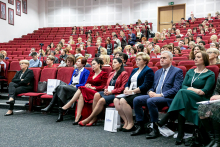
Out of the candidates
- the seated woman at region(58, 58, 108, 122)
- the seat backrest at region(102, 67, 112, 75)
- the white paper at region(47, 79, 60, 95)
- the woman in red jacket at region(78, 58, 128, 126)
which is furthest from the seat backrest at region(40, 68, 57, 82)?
the woman in red jacket at region(78, 58, 128, 126)

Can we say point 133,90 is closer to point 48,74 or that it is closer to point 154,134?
point 154,134

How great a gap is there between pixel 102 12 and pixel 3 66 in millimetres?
7875

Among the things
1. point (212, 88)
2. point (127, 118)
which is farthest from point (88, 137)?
point (212, 88)

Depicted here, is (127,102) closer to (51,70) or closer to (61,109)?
(61,109)

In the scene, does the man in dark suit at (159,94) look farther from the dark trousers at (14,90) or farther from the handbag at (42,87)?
the dark trousers at (14,90)

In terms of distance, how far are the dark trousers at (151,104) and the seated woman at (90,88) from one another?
2.15ft

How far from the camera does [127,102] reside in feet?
7.23

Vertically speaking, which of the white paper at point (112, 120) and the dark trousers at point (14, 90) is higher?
the dark trousers at point (14, 90)

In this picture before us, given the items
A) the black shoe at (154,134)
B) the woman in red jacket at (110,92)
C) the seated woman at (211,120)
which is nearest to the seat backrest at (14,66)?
the woman in red jacket at (110,92)

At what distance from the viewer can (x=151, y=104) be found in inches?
76.9

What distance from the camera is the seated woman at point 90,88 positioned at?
2525mm

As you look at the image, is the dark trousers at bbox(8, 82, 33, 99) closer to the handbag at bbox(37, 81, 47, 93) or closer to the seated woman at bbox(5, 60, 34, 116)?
the seated woman at bbox(5, 60, 34, 116)

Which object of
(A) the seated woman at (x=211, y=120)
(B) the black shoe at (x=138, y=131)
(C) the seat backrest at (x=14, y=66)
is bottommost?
(B) the black shoe at (x=138, y=131)

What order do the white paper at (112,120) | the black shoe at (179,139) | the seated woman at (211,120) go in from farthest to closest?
the white paper at (112,120)
the black shoe at (179,139)
the seated woman at (211,120)
